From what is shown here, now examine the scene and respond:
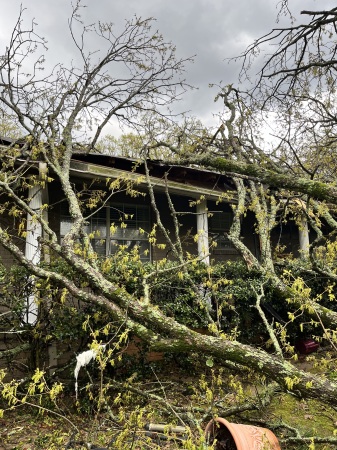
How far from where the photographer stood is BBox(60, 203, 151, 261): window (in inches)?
360

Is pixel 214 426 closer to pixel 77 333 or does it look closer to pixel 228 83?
pixel 77 333

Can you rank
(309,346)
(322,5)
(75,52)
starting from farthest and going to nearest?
(75,52)
(309,346)
(322,5)

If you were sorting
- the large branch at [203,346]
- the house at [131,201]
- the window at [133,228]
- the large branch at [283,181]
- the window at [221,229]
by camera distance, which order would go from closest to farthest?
the large branch at [203,346], the large branch at [283,181], the house at [131,201], the window at [133,228], the window at [221,229]

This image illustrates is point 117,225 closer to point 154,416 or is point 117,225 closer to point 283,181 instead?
point 154,416

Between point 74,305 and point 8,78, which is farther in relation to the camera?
point 8,78

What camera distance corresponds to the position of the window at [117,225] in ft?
30.0

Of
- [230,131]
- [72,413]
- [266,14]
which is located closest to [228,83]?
[230,131]

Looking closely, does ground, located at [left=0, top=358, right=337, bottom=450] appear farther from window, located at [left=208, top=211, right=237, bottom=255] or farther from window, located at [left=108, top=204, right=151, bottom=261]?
window, located at [left=208, top=211, right=237, bottom=255]

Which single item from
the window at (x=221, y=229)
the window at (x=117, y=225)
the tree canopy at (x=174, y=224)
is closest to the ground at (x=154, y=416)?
the tree canopy at (x=174, y=224)

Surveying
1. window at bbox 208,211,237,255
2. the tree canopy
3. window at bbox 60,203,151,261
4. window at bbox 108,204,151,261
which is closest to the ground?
the tree canopy

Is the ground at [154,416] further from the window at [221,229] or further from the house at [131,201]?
the window at [221,229]

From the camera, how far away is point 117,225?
9.17 m

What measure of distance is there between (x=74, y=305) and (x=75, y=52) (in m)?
6.60

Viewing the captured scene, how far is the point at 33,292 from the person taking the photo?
4.99 m
